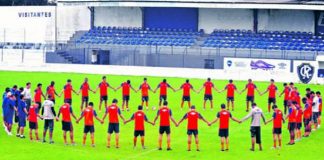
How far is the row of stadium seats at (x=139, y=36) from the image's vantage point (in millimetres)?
75562

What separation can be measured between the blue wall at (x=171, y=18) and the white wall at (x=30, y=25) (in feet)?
31.6

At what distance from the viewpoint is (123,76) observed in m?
64.2

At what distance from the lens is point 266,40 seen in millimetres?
73125

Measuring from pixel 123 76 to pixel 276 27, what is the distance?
751 inches

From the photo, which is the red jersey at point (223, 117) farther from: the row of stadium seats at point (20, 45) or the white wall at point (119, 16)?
the white wall at point (119, 16)

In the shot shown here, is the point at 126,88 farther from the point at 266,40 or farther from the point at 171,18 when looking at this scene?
the point at 171,18

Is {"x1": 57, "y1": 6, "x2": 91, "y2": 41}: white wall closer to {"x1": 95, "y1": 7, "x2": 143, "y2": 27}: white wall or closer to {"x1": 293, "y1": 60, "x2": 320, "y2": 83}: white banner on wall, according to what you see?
{"x1": 95, "y1": 7, "x2": 143, "y2": 27}: white wall

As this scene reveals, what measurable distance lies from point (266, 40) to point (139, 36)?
1228 cm

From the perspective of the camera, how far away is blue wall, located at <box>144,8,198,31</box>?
262 feet

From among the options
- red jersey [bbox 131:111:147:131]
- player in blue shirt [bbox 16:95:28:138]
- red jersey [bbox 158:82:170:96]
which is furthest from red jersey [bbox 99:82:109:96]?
red jersey [bbox 131:111:147:131]

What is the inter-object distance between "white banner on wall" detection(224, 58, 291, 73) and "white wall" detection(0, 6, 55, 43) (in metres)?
23.8

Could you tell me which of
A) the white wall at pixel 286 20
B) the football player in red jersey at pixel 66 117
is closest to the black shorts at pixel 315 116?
the football player in red jersey at pixel 66 117

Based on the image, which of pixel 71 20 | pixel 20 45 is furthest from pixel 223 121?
pixel 71 20

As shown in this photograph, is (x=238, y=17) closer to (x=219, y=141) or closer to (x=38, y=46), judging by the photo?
(x=38, y=46)
